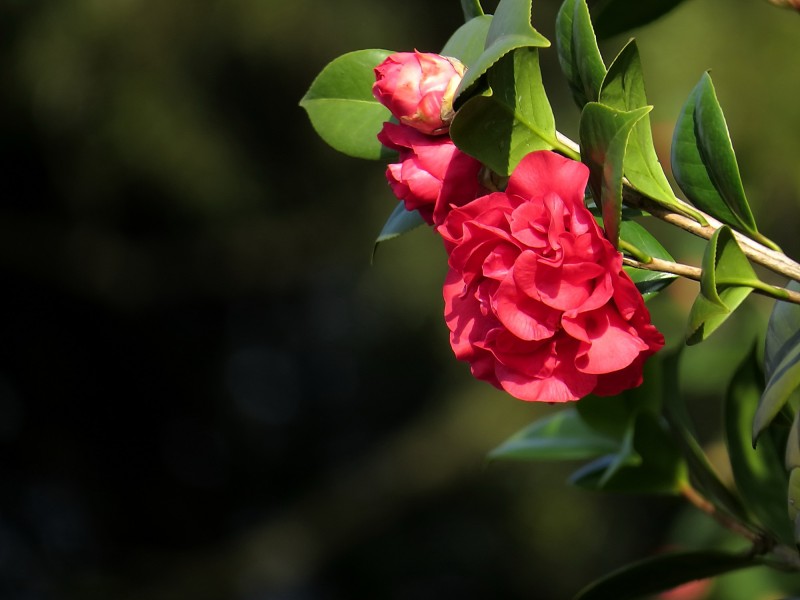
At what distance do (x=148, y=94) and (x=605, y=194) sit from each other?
3373 mm

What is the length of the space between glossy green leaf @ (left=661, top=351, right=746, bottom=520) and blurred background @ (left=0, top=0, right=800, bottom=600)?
429 millimetres

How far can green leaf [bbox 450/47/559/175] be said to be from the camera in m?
0.46

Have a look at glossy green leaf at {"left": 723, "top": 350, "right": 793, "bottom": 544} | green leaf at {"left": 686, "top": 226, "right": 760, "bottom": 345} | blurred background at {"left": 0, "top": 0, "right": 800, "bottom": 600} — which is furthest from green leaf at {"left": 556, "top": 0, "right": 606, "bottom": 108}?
blurred background at {"left": 0, "top": 0, "right": 800, "bottom": 600}

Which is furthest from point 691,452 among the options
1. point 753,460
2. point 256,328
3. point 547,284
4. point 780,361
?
point 256,328

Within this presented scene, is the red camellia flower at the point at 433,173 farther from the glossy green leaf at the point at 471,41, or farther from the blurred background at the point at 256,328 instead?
the blurred background at the point at 256,328

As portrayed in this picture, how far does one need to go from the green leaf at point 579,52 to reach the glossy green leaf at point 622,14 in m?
0.19

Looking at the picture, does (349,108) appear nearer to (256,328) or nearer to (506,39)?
(506,39)

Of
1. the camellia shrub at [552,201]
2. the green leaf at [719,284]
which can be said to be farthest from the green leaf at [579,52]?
the green leaf at [719,284]

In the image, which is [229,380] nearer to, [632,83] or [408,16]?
[408,16]

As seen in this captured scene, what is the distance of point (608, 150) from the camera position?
44cm

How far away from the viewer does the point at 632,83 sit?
19.2 inches

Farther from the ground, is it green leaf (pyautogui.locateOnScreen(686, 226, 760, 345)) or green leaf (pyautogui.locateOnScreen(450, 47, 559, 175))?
green leaf (pyautogui.locateOnScreen(450, 47, 559, 175))

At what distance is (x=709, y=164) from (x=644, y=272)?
0.24ft

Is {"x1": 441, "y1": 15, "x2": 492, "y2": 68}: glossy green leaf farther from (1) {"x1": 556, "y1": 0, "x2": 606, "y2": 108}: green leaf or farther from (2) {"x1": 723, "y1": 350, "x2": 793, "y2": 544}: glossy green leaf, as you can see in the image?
(2) {"x1": 723, "y1": 350, "x2": 793, "y2": 544}: glossy green leaf
